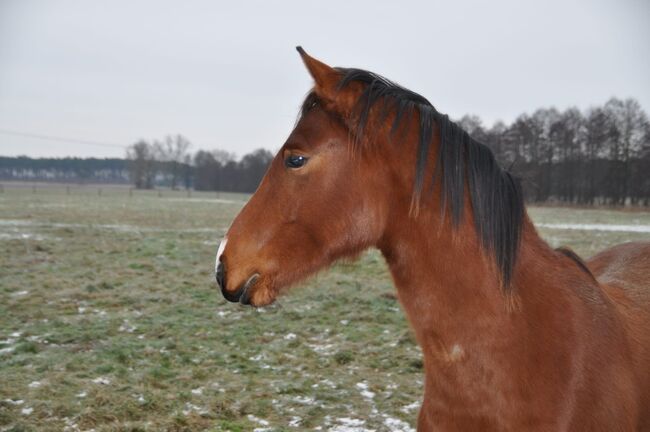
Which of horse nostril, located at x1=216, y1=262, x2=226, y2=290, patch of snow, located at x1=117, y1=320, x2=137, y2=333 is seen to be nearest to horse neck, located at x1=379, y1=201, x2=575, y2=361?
horse nostril, located at x1=216, y1=262, x2=226, y2=290

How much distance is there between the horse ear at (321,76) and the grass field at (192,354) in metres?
0.78

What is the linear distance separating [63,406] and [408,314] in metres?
3.90

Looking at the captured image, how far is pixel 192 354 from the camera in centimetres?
585

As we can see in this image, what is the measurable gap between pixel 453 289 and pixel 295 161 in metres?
0.82

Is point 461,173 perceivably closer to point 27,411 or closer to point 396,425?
point 396,425

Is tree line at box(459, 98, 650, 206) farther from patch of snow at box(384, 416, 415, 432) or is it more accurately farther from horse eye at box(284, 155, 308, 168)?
horse eye at box(284, 155, 308, 168)

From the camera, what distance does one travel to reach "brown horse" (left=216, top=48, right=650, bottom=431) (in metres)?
1.81

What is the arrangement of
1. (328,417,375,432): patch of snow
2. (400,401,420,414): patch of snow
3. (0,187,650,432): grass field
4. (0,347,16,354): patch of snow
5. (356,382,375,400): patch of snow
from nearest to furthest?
(328,417,375,432): patch of snow, (0,187,650,432): grass field, (400,401,420,414): patch of snow, (356,382,375,400): patch of snow, (0,347,16,354): patch of snow

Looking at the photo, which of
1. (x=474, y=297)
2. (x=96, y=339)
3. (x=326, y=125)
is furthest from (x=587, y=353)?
(x=96, y=339)

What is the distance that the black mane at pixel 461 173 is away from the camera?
6.08 feet

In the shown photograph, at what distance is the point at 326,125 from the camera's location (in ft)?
6.27

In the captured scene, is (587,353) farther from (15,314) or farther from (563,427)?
(15,314)

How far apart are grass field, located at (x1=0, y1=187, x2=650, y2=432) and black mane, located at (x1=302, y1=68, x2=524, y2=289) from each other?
0.60m

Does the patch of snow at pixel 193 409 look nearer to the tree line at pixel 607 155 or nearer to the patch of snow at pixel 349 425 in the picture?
the patch of snow at pixel 349 425
